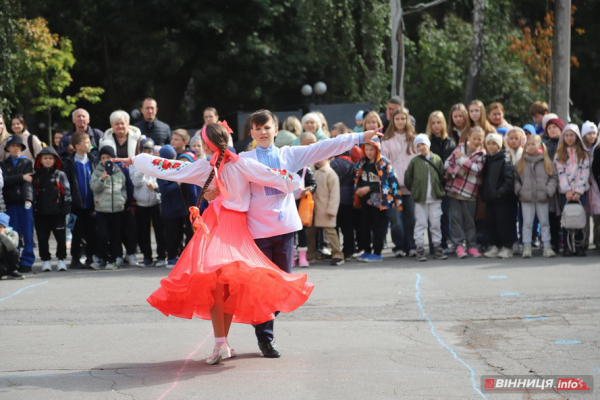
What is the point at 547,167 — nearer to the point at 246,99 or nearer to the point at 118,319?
the point at 118,319

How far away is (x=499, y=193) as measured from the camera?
1222cm

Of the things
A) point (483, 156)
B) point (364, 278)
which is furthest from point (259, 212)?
point (483, 156)

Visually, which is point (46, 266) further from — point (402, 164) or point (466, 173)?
point (466, 173)

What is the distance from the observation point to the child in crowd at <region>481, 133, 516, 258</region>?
12.3m

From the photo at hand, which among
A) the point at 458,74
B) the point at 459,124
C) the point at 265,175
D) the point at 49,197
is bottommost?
the point at 49,197

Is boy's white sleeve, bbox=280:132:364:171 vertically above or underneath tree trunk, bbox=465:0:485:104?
underneath

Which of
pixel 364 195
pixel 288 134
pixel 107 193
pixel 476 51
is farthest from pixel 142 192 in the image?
pixel 476 51

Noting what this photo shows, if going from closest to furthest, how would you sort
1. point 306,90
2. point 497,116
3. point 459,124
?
point 459,124 → point 497,116 → point 306,90

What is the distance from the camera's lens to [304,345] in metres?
7.09

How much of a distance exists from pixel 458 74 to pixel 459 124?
774 inches

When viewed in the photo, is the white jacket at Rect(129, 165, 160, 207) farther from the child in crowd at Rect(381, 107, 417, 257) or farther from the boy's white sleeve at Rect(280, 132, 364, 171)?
the boy's white sleeve at Rect(280, 132, 364, 171)

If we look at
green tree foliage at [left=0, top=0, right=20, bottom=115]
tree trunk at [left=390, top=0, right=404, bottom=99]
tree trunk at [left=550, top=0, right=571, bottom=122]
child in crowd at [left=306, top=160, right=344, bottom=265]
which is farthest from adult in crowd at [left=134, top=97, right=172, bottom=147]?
green tree foliage at [left=0, top=0, right=20, bottom=115]

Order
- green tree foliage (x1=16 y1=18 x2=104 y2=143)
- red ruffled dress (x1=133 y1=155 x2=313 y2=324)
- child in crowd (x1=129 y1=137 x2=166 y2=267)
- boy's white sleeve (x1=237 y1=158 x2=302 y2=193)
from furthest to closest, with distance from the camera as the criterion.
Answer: green tree foliage (x1=16 y1=18 x2=104 y2=143), child in crowd (x1=129 y1=137 x2=166 y2=267), boy's white sleeve (x1=237 y1=158 x2=302 y2=193), red ruffled dress (x1=133 y1=155 x2=313 y2=324)

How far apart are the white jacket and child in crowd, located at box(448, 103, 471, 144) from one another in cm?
460
